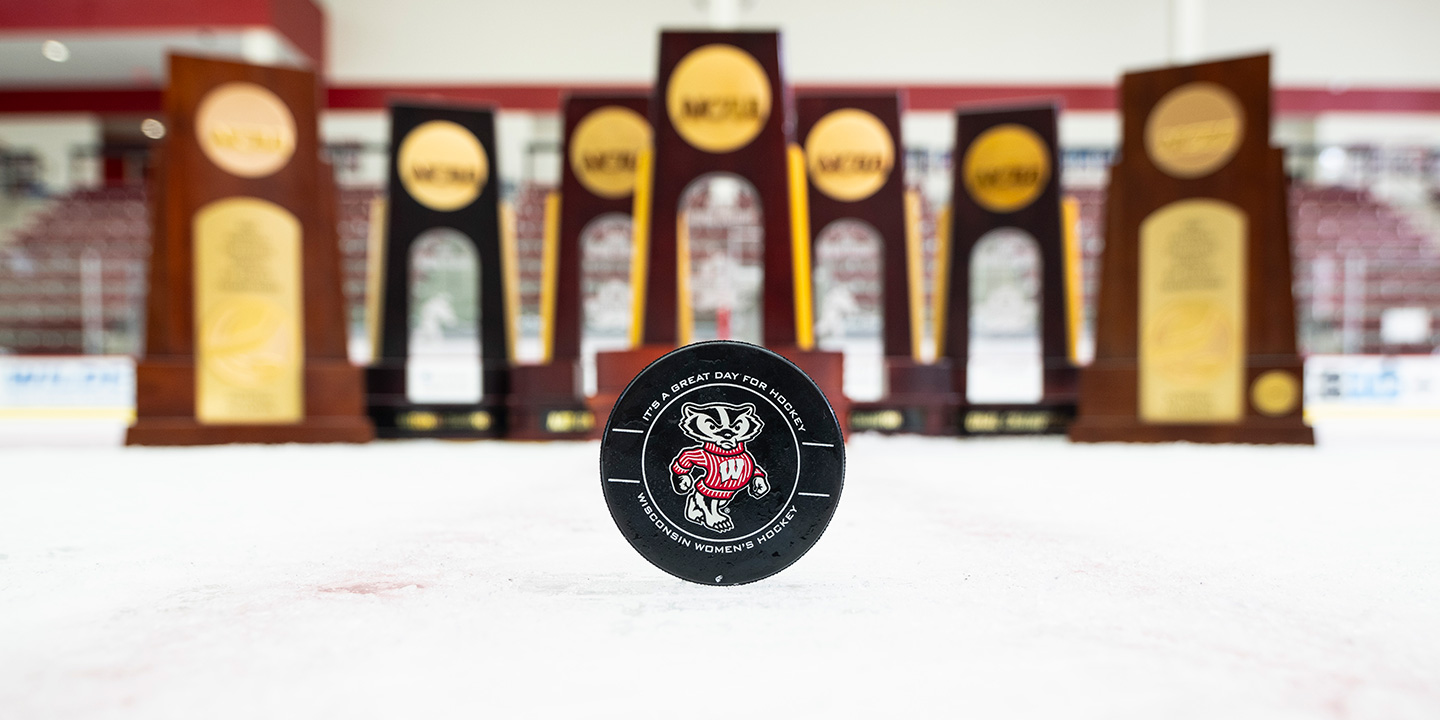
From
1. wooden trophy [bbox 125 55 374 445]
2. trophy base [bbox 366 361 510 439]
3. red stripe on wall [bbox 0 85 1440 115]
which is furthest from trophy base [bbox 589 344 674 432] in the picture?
red stripe on wall [bbox 0 85 1440 115]

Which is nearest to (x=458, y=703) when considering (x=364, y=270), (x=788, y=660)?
(x=788, y=660)

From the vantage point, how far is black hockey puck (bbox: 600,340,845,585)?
2.91 feet

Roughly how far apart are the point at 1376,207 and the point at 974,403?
10.1 meters

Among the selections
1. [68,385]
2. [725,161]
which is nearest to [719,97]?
[725,161]

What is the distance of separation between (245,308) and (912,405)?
2074 mm

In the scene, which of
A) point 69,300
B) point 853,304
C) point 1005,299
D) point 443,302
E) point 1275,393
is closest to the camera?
point 1275,393

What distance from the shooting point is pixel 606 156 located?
2.88 m

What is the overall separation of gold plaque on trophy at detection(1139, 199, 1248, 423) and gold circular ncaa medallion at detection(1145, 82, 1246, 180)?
115mm

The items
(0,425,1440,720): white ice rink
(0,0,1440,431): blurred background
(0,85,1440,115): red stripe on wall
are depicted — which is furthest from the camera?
(0,85,1440,115): red stripe on wall

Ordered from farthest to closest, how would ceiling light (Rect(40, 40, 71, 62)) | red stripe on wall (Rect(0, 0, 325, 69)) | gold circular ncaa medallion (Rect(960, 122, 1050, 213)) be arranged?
1. ceiling light (Rect(40, 40, 71, 62))
2. red stripe on wall (Rect(0, 0, 325, 69))
3. gold circular ncaa medallion (Rect(960, 122, 1050, 213))

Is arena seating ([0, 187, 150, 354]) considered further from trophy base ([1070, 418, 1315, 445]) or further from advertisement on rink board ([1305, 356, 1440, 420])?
advertisement on rink board ([1305, 356, 1440, 420])

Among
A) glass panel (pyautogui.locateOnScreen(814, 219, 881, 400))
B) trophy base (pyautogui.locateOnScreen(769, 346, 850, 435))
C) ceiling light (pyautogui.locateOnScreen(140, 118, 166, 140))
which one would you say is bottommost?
trophy base (pyautogui.locateOnScreen(769, 346, 850, 435))

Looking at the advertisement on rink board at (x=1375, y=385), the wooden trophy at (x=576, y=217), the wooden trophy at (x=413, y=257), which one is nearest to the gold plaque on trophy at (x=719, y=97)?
the wooden trophy at (x=576, y=217)

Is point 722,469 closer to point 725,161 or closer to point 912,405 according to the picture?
point 725,161
